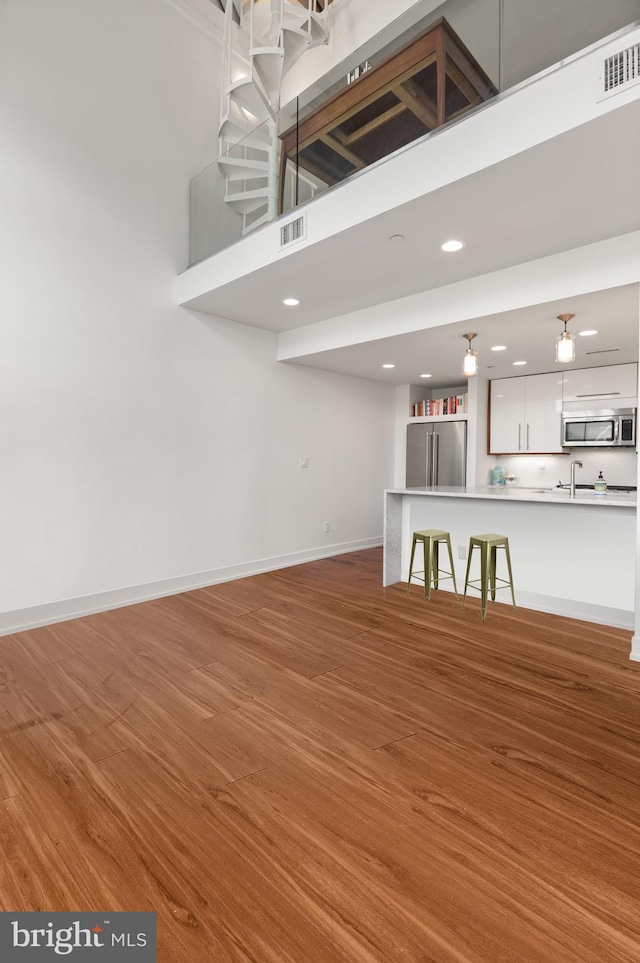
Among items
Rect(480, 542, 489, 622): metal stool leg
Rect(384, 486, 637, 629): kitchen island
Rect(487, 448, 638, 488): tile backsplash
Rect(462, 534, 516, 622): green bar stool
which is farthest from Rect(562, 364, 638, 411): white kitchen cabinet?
Rect(480, 542, 489, 622): metal stool leg

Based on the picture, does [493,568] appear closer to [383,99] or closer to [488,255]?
[488,255]

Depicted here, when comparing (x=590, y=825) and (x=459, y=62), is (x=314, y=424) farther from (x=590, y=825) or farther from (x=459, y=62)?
(x=590, y=825)

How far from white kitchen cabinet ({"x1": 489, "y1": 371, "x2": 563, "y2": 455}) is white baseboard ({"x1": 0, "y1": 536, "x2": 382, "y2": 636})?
312 cm

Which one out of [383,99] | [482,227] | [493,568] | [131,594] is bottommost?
[131,594]

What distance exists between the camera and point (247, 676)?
2824 millimetres

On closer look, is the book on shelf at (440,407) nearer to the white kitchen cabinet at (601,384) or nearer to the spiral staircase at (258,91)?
the white kitchen cabinet at (601,384)

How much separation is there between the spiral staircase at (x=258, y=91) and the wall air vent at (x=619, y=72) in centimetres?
236

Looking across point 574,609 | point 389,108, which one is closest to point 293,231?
point 389,108

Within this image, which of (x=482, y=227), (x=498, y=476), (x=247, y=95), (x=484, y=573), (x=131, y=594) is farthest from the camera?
(x=498, y=476)

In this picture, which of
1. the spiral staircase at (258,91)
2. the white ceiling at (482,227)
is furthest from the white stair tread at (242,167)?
the white ceiling at (482,227)

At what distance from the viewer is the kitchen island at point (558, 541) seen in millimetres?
3604

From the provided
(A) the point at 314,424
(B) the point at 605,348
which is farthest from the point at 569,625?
(A) the point at 314,424

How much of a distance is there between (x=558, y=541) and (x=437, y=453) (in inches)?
127

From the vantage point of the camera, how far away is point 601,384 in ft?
19.1
